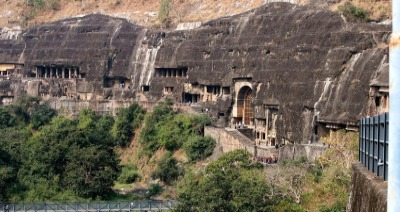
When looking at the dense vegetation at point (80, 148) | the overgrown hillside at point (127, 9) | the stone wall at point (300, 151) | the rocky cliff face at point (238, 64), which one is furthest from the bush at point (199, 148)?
the overgrown hillside at point (127, 9)

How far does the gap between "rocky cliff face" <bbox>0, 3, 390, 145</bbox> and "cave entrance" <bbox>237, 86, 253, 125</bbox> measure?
67 mm

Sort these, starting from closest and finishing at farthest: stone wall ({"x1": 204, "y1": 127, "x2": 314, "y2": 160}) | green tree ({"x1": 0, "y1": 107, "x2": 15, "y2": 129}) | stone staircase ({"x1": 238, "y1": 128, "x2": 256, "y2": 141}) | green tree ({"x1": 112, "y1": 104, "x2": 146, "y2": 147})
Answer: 1. stone wall ({"x1": 204, "y1": 127, "x2": 314, "y2": 160})
2. stone staircase ({"x1": 238, "y1": 128, "x2": 256, "y2": 141})
3. green tree ({"x1": 112, "y1": 104, "x2": 146, "y2": 147})
4. green tree ({"x1": 0, "y1": 107, "x2": 15, "y2": 129})

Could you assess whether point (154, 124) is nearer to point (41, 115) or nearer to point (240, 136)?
point (240, 136)

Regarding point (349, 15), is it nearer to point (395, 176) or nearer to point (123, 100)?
point (123, 100)

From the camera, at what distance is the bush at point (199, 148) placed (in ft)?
169

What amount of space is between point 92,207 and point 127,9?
41.5m

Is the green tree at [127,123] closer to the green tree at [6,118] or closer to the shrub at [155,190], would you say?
the green tree at [6,118]

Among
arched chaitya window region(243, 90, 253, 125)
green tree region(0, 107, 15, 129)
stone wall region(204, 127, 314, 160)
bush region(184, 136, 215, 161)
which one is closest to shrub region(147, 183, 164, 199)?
bush region(184, 136, 215, 161)

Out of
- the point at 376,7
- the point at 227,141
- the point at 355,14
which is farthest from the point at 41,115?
the point at 376,7

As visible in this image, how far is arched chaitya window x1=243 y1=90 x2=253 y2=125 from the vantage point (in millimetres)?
54612

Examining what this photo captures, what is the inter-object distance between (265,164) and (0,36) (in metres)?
41.0

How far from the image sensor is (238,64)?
54625 mm

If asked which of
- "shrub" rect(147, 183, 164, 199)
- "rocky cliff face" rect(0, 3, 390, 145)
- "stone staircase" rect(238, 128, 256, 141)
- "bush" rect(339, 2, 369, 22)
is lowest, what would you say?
"shrub" rect(147, 183, 164, 199)

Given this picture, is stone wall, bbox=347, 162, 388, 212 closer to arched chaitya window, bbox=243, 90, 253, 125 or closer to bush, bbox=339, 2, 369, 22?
bush, bbox=339, 2, 369, 22
